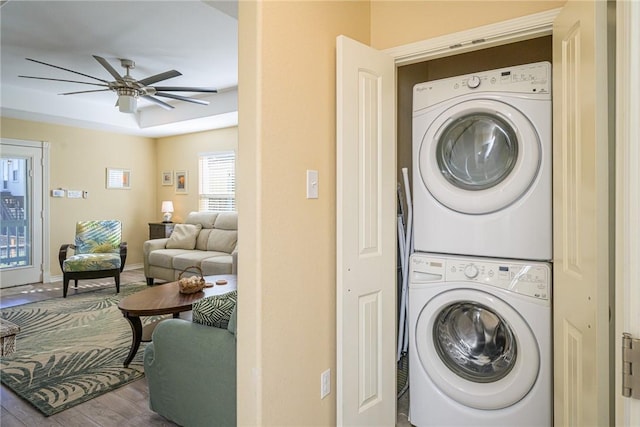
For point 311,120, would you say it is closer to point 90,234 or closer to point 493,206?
point 493,206

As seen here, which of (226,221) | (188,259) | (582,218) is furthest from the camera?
(226,221)

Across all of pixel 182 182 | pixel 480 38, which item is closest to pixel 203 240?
pixel 182 182

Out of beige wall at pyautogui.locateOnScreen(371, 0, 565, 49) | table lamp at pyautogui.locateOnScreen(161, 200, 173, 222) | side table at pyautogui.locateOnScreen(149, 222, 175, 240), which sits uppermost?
beige wall at pyautogui.locateOnScreen(371, 0, 565, 49)

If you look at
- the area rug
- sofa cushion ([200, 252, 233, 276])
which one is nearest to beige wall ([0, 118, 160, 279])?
the area rug

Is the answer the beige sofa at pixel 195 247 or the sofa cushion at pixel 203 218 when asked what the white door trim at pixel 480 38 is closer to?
the beige sofa at pixel 195 247

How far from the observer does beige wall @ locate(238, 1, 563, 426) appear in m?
1.41

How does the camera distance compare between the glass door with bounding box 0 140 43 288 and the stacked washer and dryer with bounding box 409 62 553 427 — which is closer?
the stacked washer and dryer with bounding box 409 62 553 427

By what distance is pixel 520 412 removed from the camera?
1.73 meters

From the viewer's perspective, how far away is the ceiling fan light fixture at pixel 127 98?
383 centimetres

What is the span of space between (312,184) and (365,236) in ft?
1.30

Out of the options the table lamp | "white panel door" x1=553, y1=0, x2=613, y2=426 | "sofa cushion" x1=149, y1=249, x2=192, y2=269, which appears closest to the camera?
"white panel door" x1=553, y1=0, x2=613, y2=426

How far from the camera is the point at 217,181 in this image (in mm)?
6496

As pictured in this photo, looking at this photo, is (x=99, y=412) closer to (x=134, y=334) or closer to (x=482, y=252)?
(x=134, y=334)

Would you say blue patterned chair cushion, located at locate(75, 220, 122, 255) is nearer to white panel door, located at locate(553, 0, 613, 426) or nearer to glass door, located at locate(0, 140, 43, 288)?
glass door, located at locate(0, 140, 43, 288)
